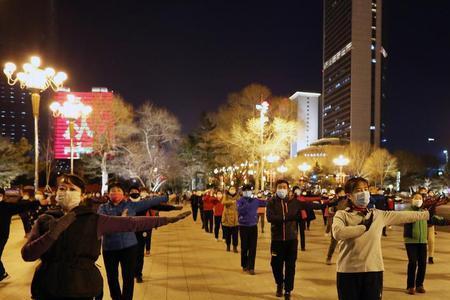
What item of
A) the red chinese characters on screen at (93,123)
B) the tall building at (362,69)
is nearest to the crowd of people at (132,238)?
the red chinese characters on screen at (93,123)

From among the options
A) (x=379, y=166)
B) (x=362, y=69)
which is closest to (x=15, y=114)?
(x=379, y=166)

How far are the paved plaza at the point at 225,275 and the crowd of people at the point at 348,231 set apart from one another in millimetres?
399

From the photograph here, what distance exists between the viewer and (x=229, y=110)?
41281 millimetres

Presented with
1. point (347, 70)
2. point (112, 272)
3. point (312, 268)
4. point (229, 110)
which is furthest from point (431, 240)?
point (347, 70)

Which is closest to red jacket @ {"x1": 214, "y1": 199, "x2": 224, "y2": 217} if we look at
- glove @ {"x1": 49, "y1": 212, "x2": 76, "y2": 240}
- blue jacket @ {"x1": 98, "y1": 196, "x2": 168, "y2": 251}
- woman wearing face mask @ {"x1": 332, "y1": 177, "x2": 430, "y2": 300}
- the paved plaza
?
the paved plaza

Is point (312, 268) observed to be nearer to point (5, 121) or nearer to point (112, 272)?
point (112, 272)

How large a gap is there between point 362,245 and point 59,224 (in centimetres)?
288

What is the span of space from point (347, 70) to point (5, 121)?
343ft

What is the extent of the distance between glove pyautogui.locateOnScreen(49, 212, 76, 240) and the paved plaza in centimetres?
464

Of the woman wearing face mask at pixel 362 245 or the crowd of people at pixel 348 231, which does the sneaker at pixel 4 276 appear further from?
the woman wearing face mask at pixel 362 245

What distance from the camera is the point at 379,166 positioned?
6919cm

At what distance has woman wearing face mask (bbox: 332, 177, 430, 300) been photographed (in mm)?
4344

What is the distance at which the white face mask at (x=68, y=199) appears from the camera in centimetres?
351

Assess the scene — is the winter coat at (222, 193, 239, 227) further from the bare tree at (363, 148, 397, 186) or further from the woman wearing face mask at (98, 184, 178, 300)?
the bare tree at (363, 148, 397, 186)
